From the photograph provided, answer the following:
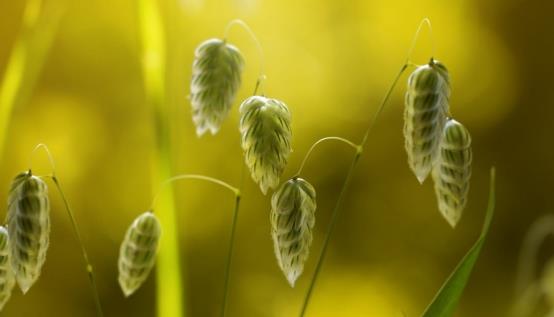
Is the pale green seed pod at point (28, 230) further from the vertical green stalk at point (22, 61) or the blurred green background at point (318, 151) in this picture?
the blurred green background at point (318, 151)

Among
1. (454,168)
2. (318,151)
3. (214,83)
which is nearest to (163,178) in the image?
(214,83)

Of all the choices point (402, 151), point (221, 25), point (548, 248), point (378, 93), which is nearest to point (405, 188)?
point (402, 151)

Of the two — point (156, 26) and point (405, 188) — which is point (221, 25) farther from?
point (156, 26)

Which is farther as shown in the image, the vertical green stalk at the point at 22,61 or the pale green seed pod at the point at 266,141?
the vertical green stalk at the point at 22,61

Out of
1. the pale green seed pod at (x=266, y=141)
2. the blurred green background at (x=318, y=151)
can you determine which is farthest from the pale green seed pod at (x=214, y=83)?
the blurred green background at (x=318, y=151)

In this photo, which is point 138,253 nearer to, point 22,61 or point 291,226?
point 291,226

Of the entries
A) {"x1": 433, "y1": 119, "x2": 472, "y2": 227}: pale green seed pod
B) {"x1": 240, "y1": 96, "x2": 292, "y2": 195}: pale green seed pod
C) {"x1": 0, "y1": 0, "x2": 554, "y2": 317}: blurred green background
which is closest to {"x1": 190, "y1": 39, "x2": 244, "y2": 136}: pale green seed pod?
{"x1": 240, "y1": 96, "x2": 292, "y2": 195}: pale green seed pod
